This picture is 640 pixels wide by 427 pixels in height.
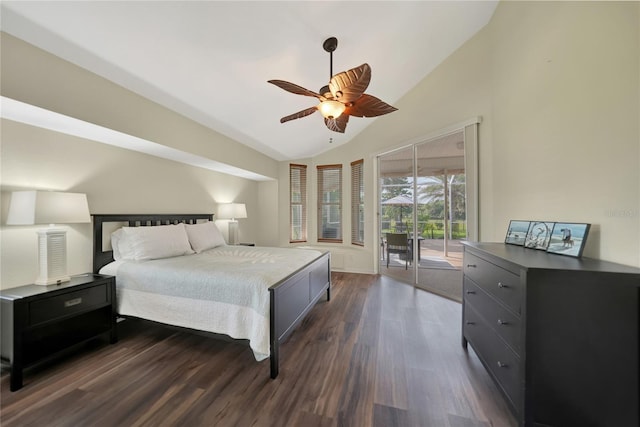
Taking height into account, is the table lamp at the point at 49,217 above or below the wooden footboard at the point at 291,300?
above

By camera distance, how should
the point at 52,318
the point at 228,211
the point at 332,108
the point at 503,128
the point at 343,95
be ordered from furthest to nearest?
1. the point at 228,211
2. the point at 503,128
3. the point at 332,108
4. the point at 343,95
5. the point at 52,318

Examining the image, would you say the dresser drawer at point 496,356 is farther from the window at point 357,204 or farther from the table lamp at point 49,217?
the table lamp at point 49,217

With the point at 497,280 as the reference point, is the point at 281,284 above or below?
below

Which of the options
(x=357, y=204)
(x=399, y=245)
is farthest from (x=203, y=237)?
(x=399, y=245)

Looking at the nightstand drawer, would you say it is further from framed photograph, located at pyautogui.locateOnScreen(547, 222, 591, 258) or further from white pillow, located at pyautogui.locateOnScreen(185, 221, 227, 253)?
framed photograph, located at pyautogui.locateOnScreen(547, 222, 591, 258)

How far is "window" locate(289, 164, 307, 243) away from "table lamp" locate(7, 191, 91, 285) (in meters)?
3.73

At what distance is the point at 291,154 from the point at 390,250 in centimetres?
289

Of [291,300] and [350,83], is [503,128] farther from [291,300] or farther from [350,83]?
[291,300]

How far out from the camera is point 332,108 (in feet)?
6.70

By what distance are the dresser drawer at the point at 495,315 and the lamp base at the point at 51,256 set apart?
135 inches

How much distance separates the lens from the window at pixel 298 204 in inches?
217

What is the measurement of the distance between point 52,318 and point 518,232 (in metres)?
3.90

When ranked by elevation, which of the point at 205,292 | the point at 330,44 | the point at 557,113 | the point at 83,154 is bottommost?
the point at 205,292

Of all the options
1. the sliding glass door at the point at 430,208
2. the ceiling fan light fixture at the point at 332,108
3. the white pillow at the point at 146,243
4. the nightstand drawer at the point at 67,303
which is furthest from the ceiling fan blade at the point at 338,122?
the nightstand drawer at the point at 67,303
